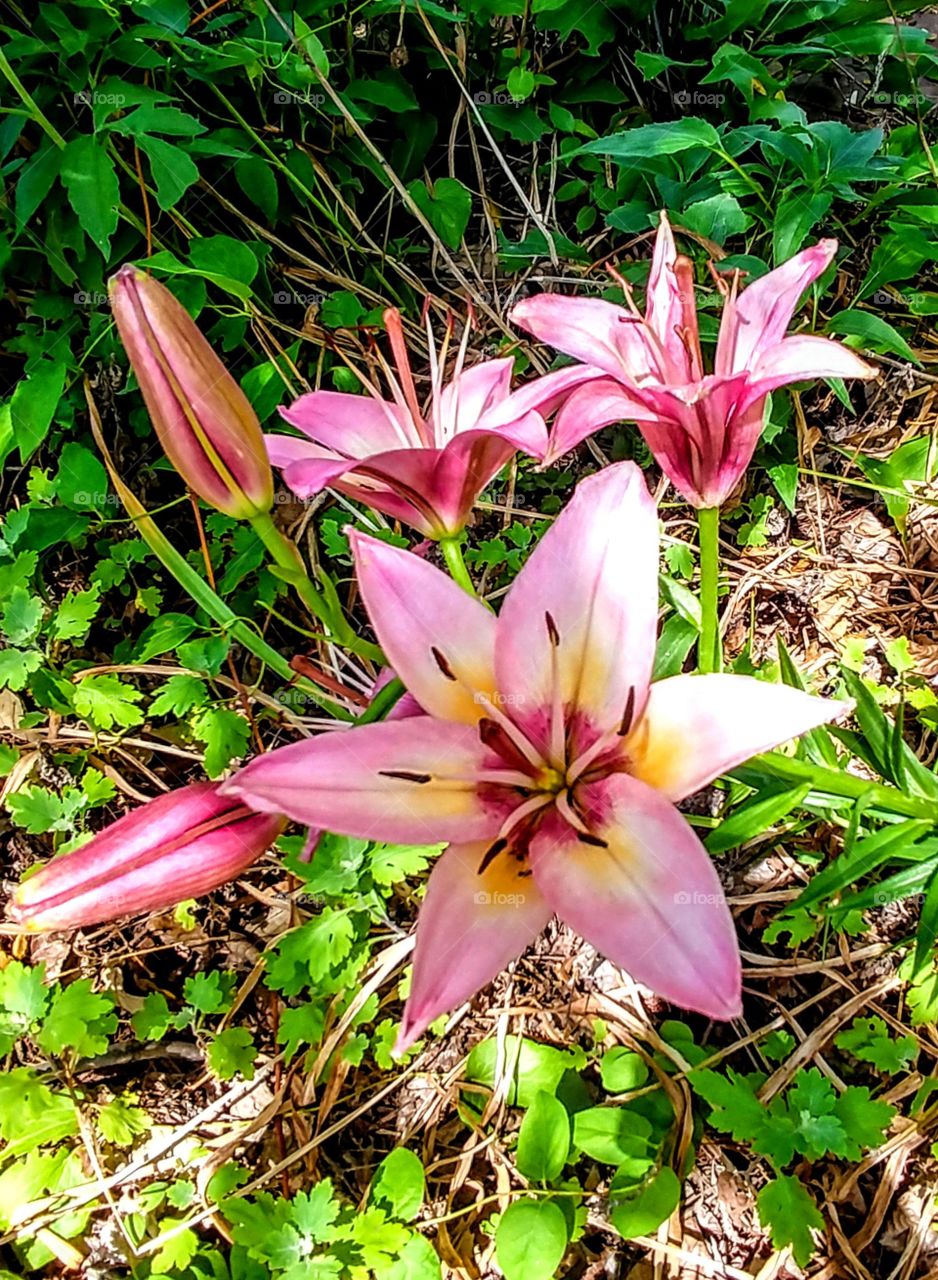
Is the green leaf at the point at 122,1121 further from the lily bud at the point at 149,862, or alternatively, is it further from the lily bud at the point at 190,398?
the lily bud at the point at 190,398

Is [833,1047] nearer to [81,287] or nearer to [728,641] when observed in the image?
[728,641]

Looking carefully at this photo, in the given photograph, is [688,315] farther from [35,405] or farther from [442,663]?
[35,405]

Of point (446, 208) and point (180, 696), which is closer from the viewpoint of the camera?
point (180, 696)

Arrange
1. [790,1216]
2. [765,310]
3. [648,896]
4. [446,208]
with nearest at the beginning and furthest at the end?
[648,896]
[765,310]
[790,1216]
[446,208]

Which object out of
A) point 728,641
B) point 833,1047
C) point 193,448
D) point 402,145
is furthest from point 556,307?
point 402,145

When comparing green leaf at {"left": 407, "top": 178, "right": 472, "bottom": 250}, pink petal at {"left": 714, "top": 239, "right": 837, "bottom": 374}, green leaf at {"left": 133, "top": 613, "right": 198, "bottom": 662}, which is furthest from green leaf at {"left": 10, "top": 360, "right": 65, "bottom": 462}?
pink petal at {"left": 714, "top": 239, "right": 837, "bottom": 374}

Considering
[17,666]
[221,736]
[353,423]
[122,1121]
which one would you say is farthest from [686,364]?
[122,1121]

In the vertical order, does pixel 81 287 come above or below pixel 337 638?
above
